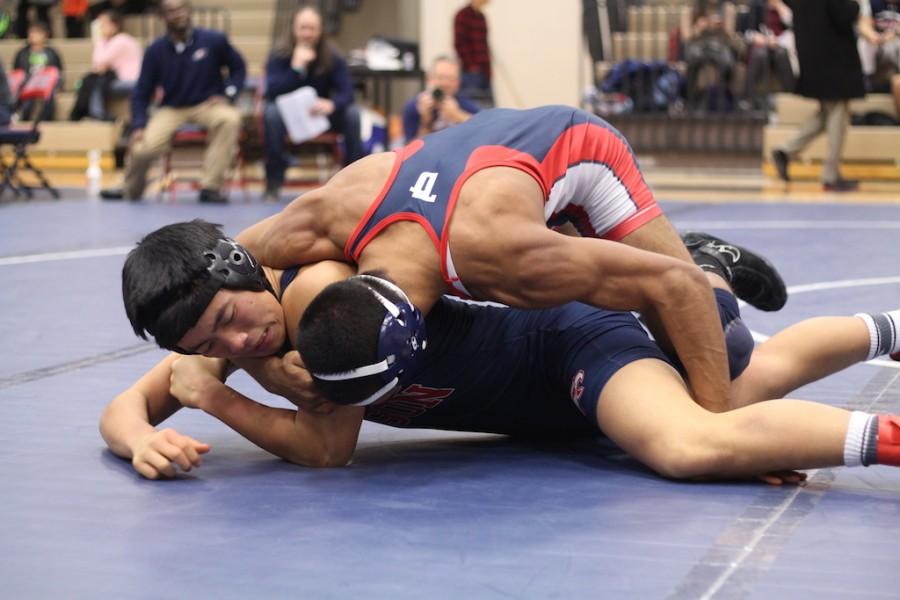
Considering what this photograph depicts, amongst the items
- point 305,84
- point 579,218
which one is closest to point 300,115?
point 305,84

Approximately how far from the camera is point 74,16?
15.4 meters

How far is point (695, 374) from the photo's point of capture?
9.39 ft

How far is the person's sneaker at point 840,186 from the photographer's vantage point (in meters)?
10.2

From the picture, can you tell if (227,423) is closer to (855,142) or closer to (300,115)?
(300,115)

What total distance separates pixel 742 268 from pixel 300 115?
21.4 feet

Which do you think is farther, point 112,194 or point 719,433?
point 112,194

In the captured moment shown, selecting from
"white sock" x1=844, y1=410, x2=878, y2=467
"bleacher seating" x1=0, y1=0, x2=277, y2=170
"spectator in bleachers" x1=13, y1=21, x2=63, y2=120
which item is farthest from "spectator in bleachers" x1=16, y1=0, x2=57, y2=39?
"white sock" x1=844, y1=410, x2=878, y2=467

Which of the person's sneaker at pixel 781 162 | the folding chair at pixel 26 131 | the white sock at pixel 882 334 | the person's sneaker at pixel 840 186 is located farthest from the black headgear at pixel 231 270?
the person's sneaker at pixel 781 162

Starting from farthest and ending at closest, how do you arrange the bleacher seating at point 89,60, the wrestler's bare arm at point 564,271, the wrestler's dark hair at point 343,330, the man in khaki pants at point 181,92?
the bleacher seating at point 89,60, the man in khaki pants at point 181,92, the wrestler's bare arm at point 564,271, the wrestler's dark hair at point 343,330

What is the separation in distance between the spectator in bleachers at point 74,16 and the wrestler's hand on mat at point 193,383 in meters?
13.2

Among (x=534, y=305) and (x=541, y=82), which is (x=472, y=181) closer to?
(x=534, y=305)

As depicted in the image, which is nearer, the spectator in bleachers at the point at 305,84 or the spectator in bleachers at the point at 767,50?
the spectator in bleachers at the point at 305,84

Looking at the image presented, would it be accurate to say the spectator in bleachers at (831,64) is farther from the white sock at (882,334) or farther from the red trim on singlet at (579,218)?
the red trim on singlet at (579,218)

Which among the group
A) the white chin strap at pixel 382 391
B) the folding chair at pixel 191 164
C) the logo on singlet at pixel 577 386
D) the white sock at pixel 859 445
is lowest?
the folding chair at pixel 191 164
